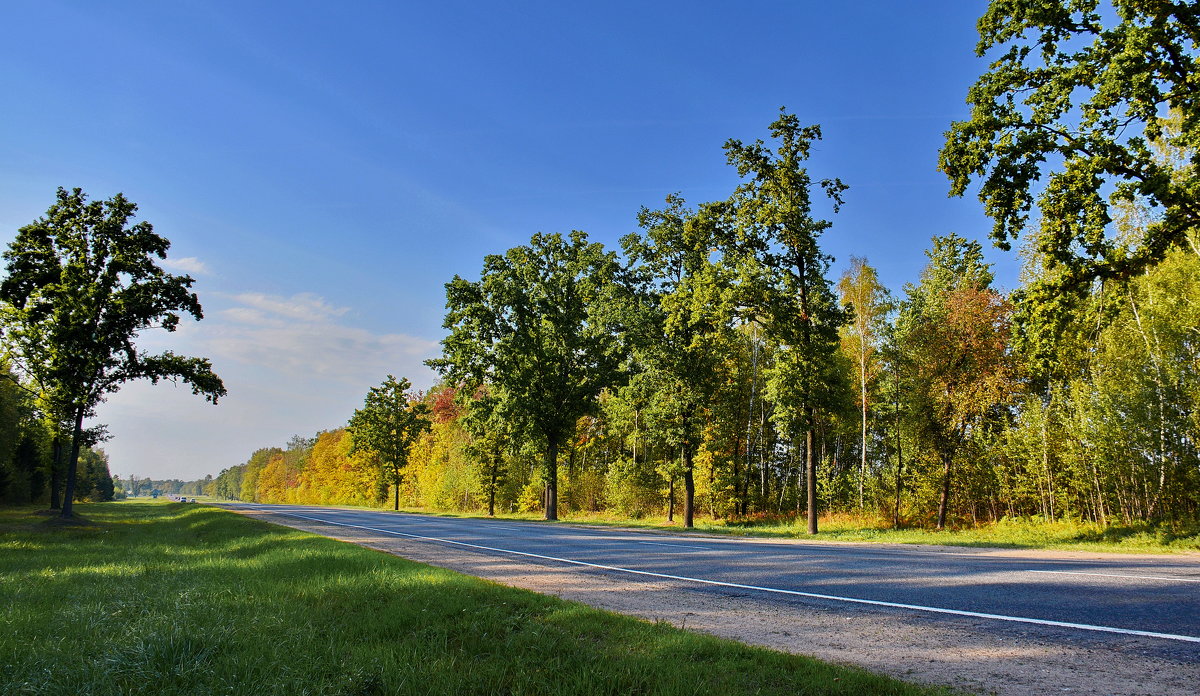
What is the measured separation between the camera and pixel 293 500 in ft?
349

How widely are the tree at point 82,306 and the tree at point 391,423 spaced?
28.1 meters

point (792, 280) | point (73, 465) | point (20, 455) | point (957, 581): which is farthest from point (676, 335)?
point (20, 455)

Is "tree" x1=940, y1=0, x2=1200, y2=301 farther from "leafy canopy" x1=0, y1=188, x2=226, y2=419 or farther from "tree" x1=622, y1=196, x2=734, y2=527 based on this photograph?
"leafy canopy" x1=0, y1=188, x2=226, y2=419

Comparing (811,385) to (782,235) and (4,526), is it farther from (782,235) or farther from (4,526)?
(4,526)

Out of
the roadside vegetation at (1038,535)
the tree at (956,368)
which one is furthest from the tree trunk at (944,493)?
the roadside vegetation at (1038,535)

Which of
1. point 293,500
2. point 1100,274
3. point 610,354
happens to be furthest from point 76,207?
point 293,500

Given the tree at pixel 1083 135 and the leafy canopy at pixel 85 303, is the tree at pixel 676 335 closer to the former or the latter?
the tree at pixel 1083 135

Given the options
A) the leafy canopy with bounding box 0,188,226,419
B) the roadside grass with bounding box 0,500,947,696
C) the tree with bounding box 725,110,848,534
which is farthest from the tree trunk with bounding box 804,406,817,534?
the leafy canopy with bounding box 0,188,226,419

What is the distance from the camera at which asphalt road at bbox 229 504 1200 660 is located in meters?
5.16

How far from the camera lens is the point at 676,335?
26.4 m

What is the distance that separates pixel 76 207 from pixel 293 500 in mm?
94733

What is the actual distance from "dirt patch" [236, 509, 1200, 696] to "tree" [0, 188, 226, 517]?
25245 millimetres

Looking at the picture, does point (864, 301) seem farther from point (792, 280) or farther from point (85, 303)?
point (85, 303)

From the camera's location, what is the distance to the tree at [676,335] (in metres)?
24.2
